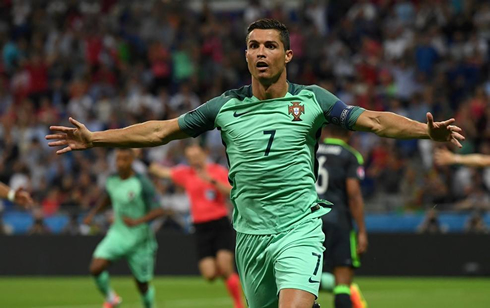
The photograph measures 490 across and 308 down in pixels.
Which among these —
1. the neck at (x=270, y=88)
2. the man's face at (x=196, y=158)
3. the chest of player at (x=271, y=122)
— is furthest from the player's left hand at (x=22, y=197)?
the man's face at (x=196, y=158)

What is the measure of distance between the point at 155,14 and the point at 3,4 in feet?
16.1

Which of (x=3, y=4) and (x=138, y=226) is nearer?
(x=138, y=226)

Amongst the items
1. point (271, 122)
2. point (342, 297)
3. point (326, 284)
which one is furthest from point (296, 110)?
point (326, 284)

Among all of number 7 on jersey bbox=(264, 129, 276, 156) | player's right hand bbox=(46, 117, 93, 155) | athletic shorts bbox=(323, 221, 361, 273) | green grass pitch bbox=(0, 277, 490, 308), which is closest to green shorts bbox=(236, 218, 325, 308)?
number 7 on jersey bbox=(264, 129, 276, 156)

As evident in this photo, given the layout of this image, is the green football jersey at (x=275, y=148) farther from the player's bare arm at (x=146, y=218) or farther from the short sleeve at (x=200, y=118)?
the player's bare arm at (x=146, y=218)

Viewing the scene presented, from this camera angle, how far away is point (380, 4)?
2364 centimetres

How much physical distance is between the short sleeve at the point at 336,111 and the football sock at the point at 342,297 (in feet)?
11.6

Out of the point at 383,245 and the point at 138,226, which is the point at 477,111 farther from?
the point at 138,226

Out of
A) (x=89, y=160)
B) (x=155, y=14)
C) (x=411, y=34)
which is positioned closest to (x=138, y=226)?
(x=89, y=160)

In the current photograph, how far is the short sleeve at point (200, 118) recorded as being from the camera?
7.45 metres

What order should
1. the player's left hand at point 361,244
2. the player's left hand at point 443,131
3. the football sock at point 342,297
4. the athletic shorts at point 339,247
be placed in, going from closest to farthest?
1. the player's left hand at point 443,131
2. the football sock at point 342,297
3. the athletic shorts at point 339,247
4. the player's left hand at point 361,244

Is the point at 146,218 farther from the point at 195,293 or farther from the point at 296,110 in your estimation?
the point at 296,110

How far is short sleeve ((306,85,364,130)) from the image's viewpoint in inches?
283

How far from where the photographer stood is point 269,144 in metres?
7.25
